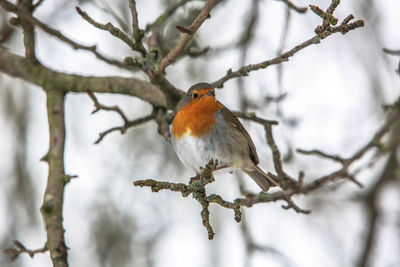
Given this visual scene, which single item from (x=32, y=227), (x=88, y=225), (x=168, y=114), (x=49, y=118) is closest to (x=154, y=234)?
(x=88, y=225)

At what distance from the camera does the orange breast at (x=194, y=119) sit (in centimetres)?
399

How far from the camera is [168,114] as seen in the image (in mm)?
4223

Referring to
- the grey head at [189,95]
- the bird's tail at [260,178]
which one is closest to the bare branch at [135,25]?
the grey head at [189,95]

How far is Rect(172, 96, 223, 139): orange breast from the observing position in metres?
3.99

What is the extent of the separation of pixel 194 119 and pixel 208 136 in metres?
0.20

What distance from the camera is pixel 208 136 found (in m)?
4.10

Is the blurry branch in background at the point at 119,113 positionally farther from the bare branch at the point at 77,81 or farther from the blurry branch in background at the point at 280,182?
the blurry branch in background at the point at 280,182

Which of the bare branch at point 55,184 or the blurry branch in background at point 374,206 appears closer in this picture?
the bare branch at point 55,184

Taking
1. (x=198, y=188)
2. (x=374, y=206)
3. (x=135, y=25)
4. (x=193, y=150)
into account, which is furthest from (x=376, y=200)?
(x=135, y=25)

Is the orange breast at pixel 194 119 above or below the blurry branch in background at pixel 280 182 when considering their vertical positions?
above

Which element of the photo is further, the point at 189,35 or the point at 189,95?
the point at 189,95

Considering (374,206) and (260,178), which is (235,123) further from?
(374,206)

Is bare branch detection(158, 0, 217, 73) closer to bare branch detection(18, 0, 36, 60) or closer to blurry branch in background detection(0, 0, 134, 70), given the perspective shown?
blurry branch in background detection(0, 0, 134, 70)

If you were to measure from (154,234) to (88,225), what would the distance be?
3.04ft
